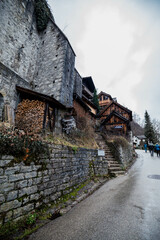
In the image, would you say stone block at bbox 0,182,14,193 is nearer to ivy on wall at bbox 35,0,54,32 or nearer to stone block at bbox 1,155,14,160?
stone block at bbox 1,155,14,160

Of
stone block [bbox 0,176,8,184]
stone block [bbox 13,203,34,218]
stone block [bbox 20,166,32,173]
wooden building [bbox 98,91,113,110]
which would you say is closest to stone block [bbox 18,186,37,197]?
stone block [bbox 13,203,34,218]

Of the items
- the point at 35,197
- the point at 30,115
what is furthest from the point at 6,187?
the point at 30,115

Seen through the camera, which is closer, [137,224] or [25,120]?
[137,224]

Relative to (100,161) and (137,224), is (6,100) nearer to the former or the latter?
(100,161)

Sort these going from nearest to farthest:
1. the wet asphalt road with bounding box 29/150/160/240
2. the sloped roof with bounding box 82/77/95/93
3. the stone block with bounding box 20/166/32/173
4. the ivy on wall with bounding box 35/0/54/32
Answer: the wet asphalt road with bounding box 29/150/160/240, the stone block with bounding box 20/166/32/173, the ivy on wall with bounding box 35/0/54/32, the sloped roof with bounding box 82/77/95/93

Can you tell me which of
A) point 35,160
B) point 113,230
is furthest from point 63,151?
point 113,230

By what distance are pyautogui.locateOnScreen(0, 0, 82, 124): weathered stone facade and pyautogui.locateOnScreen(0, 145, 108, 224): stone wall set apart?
14.4 feet

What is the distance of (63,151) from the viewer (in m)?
4.46

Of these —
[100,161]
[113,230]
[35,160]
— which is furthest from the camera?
[100,161]

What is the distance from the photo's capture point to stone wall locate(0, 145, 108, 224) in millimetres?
2523

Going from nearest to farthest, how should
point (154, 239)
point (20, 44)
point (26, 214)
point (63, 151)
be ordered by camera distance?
1. point (154, 239)
2. point (26, 214)
3. point (63, 151)
4. point (20, 44)

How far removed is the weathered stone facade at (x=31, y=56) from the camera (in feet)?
25.5

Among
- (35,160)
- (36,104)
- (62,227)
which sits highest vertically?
(36,104)

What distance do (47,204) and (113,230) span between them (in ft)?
6.49
